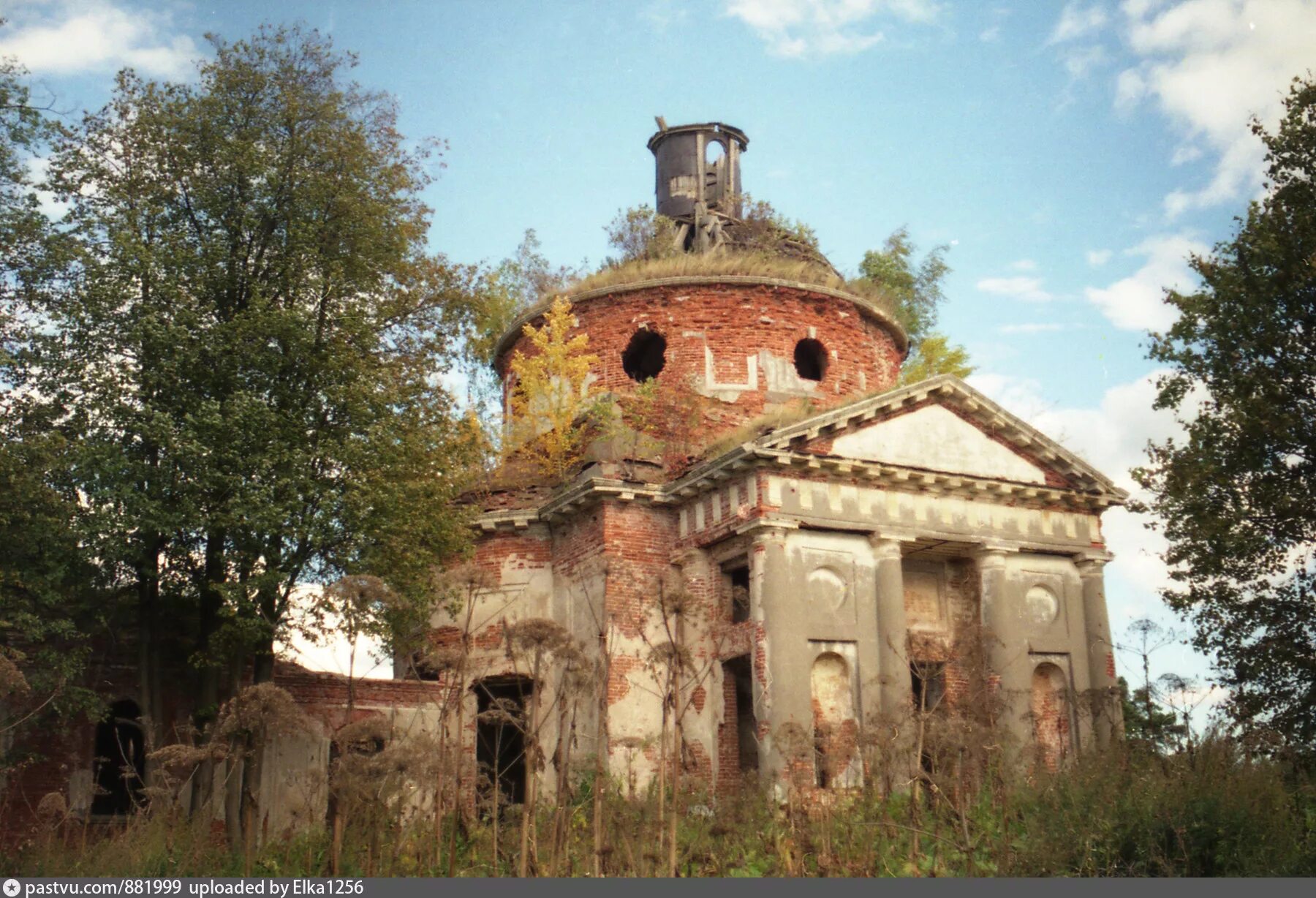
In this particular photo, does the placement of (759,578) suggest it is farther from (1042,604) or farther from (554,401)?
(554,401)

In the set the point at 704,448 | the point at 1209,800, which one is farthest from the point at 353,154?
the point at 1209,800

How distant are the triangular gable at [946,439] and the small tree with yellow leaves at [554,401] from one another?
4296 mm

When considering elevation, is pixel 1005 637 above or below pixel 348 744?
above

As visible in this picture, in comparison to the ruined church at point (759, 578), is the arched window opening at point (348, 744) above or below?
below

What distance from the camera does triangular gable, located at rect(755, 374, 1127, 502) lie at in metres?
19.7

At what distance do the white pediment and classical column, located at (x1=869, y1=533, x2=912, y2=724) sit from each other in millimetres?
1339

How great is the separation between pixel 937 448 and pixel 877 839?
836 cm

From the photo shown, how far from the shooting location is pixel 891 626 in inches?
762

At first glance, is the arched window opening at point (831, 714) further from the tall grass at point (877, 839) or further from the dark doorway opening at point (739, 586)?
the tall grass at point (877, 839)

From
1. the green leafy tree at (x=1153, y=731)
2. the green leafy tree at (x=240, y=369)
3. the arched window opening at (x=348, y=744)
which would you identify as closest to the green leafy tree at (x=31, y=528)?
the green leafy tree at (x=240, y=369)

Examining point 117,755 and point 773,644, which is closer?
point 117,755

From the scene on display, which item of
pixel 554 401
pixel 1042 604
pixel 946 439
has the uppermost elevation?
pixel 554 401

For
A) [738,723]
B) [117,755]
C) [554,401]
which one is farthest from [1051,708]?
[117,755]

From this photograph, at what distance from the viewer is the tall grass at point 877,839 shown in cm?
1177
